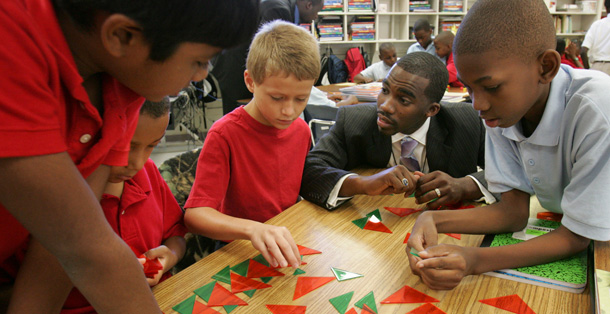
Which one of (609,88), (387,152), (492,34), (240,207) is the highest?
(492,34)

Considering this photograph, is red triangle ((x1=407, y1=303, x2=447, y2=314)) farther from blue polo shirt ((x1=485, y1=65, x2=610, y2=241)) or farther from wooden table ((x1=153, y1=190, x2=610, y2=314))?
blue polo shirt ((x1=485, y1=65, x2=610, y2=241))

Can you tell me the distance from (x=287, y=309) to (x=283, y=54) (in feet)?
2.74

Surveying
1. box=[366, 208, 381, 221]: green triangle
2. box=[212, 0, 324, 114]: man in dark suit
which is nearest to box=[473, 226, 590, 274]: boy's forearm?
box=[366, 208, 381, 221]: green triangle

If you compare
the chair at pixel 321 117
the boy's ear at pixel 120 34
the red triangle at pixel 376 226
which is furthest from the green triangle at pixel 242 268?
the chair at pixel 321 117

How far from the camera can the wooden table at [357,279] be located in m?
0.80

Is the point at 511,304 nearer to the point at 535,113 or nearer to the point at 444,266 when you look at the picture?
the point at 444,266

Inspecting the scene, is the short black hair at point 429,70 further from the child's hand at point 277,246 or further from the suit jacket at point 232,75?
the suit jacket at point 232,75

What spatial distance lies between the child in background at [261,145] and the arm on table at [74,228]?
0.57 metres

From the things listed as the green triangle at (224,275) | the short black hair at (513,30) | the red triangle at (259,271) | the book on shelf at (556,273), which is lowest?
the book on shelf at (556,273)

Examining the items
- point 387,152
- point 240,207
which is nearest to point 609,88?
point 387,152

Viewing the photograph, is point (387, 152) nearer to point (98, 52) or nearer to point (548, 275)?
point (548, 275)

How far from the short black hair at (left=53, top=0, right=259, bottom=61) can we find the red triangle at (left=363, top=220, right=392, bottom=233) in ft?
2.54

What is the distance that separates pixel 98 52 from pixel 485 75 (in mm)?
798

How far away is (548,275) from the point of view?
2.88 feet
